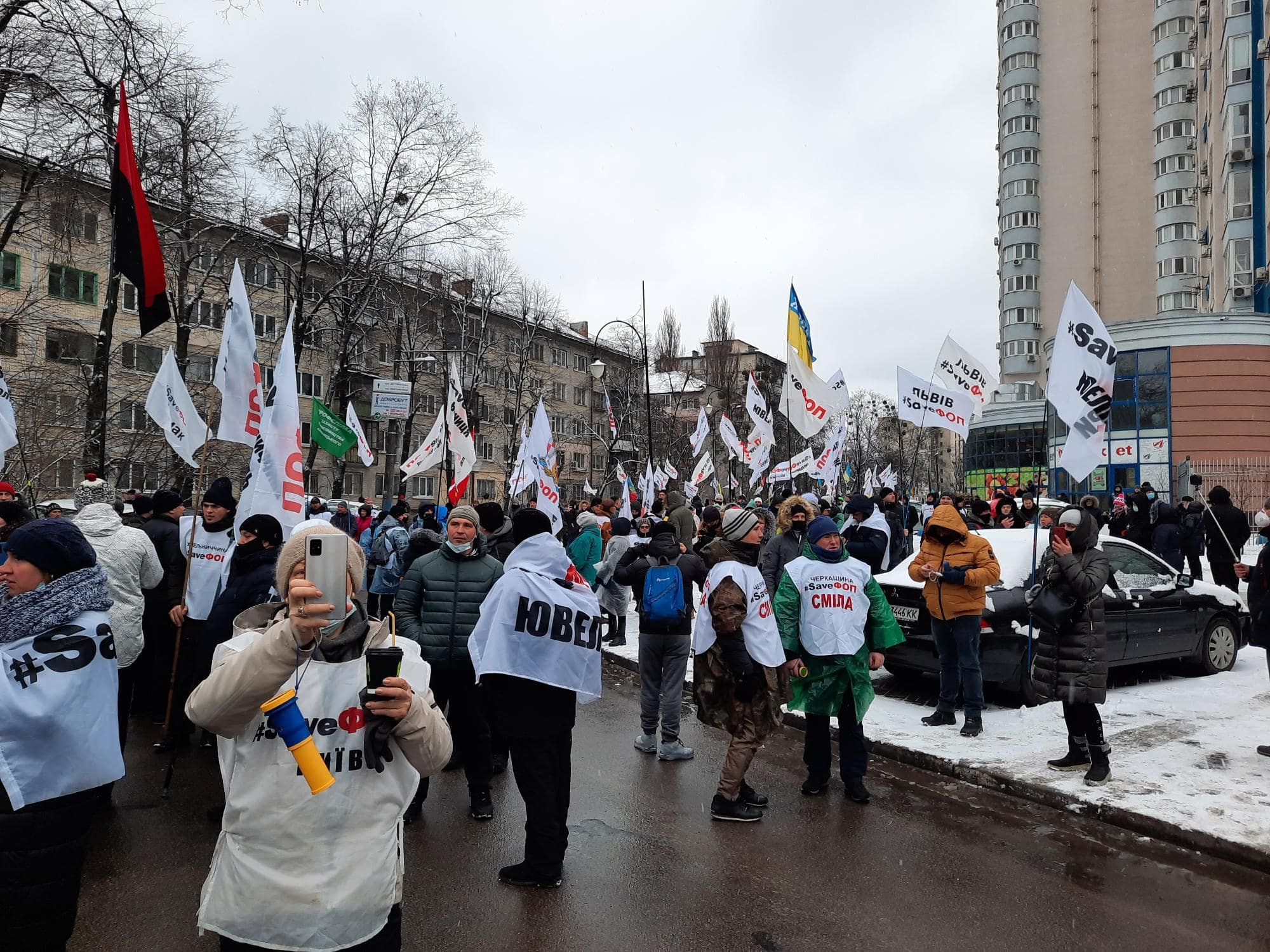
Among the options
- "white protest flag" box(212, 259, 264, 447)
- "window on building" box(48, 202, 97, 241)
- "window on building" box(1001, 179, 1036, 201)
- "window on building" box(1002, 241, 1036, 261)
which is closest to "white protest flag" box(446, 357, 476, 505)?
"white protest flag" box(212, 259, 264, 447)

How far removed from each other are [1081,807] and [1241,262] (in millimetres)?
38660

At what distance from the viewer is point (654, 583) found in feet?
23.2

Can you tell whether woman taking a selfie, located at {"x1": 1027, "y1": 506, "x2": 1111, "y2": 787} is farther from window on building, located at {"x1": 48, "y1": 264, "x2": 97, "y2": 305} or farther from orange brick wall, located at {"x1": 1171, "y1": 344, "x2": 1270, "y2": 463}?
window on building, located at {"x1": 48, "y1": 264, "x2": 97, "y2": 305}

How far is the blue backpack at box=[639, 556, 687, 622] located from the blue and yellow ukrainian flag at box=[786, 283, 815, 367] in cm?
1182

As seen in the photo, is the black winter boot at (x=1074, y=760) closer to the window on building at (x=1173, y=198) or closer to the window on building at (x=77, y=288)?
the window on building at (x=77, y=288)

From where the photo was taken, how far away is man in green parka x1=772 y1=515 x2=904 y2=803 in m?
6.25

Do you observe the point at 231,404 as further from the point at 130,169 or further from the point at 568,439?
the point at 568,439

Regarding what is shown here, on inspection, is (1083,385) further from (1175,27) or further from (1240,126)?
(1175,27)

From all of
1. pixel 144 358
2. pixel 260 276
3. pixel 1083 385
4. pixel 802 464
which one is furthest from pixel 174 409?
pixel 260 276

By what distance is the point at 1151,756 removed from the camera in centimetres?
695

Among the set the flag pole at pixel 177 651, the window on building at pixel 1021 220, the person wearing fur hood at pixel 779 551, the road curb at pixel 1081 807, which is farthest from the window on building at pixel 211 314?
the window on building at pixel 1021 220

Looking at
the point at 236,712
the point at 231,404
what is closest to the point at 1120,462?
the point at 231,404

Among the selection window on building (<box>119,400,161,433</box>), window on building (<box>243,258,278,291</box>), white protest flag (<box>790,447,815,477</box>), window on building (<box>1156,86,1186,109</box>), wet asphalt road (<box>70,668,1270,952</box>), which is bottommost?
wet asphalt road (<box>70,668,1270,952</box>)

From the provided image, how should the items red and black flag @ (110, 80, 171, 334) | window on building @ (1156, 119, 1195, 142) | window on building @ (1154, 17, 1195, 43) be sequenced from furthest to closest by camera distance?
window on building @ (1156, 119, 1195, 142) < window on building @ (1154, 17, 1195, 43) < red and black flag @ (110, 80, 171, 334)
